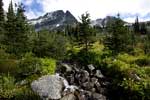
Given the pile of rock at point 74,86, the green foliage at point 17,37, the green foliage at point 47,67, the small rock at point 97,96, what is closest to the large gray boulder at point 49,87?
the pile of rock at point 74,86

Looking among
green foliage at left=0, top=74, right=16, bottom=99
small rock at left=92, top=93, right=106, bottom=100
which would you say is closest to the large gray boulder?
green foliage at left=0, top=74, right=16, bottom=99

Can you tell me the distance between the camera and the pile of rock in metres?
24.8

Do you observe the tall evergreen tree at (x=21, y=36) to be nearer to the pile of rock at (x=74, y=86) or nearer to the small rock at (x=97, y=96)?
the pile of rock at (x=74, y=86)

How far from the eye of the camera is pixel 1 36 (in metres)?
47.0

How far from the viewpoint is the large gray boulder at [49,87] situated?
80.5ft

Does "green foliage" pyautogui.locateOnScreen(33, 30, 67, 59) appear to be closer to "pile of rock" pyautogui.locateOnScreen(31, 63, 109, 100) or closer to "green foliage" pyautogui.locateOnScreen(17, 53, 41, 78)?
"green foliage" pyautogui.locateOnScreen(17, 53, 41, 78)

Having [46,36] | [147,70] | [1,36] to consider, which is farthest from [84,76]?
[1,36]

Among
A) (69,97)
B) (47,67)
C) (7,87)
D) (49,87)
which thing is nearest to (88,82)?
(69,97)

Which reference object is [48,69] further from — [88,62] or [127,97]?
[127,97]

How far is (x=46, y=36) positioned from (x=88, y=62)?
34.2ft

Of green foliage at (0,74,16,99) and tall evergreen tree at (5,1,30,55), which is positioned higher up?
tall evergreen tree at (5,1,30,55)

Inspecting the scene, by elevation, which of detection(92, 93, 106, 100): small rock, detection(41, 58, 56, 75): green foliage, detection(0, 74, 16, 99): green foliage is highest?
detection(41, 58, 56, 75): green foliage

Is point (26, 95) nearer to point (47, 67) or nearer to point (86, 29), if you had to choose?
point (47, 67)

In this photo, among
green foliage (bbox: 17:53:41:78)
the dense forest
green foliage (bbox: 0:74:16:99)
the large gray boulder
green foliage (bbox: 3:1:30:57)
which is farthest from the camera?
green foliage (bbox: 3:1:30:57)
